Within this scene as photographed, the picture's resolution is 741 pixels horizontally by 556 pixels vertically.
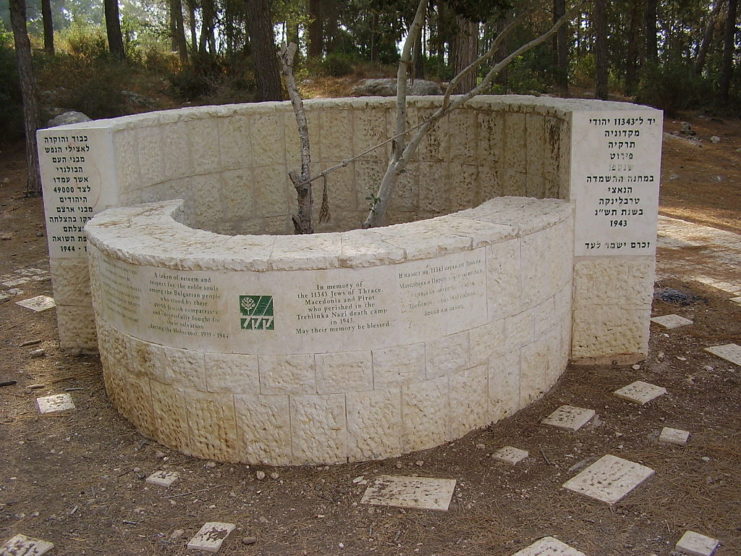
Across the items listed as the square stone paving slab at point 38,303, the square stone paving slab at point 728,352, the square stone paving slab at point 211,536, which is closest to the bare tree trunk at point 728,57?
the square stone paving slab at point 728,352

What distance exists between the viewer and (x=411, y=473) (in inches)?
184

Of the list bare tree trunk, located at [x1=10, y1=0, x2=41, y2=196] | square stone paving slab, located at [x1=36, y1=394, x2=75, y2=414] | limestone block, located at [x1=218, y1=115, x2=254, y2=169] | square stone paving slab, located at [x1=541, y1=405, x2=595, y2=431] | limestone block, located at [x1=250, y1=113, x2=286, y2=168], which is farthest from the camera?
bare tree trunk, located at [x1=10, y1=0, x2=41, y2=196]

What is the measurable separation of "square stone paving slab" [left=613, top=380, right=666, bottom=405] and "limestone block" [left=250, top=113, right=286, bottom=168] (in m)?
4.19

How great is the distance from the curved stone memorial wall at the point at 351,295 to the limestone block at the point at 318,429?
0.04 feet

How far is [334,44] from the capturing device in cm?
2605

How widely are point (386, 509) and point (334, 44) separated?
23639 mm

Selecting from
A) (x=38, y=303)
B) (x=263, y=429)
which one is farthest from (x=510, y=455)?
(x=38, y=303)

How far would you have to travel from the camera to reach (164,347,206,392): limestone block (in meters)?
4.67

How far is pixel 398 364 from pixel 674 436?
6.26 feet

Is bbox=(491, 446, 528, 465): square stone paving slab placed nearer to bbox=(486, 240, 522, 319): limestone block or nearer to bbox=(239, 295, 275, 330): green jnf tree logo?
bbox=(486, 240, 522, 319): limestone block

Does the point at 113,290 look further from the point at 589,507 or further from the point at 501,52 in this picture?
the point at 501,52

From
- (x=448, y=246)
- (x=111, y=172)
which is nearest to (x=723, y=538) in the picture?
(x=448, y=246)

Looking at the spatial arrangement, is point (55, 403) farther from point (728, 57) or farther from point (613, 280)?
point (728, 57)

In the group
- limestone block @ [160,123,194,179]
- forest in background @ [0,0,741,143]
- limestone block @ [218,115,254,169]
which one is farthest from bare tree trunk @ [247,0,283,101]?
limestone block @ [160,123,194,179]
